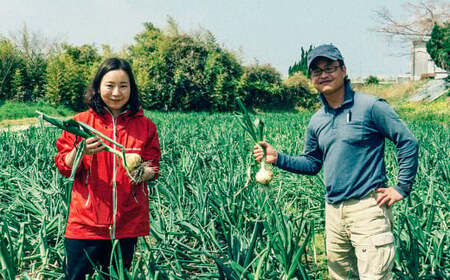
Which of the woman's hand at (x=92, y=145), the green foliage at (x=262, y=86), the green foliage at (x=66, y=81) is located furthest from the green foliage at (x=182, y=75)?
the woman's hand at (x=92, y=145)

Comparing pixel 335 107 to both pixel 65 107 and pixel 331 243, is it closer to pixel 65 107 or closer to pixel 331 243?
pixel 331 243

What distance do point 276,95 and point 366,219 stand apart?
19067mm

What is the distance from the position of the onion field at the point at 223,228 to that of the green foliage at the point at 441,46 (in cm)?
1548

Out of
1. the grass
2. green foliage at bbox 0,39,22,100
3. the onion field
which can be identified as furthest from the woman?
green foliage at bbox 0,39,22,100

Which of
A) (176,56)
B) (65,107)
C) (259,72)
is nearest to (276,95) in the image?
(259,72)

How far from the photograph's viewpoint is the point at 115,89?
1.56 m

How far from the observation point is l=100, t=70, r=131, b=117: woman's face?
1.56m

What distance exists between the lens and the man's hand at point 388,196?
151 cm

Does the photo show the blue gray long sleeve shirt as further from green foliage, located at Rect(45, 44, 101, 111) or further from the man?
green foliage, located at Rect(45, 44, 101, 111)

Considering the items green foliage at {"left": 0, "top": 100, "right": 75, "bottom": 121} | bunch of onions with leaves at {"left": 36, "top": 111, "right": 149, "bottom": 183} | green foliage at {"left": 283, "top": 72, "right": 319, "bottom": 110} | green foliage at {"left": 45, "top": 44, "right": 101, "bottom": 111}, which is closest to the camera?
bunch of onions with leaves at {"left": 36, "top": 111, "right": 149, "bottom": 183}

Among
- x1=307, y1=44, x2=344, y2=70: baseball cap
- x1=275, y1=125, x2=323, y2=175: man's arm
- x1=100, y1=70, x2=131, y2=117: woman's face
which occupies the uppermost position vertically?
x1=307, y1=44, x2=344, y2=70: baseball cap

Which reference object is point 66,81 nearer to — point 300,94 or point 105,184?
point 300,94

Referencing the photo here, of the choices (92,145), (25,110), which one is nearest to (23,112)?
(25,110)

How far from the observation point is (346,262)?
68.3 inches
